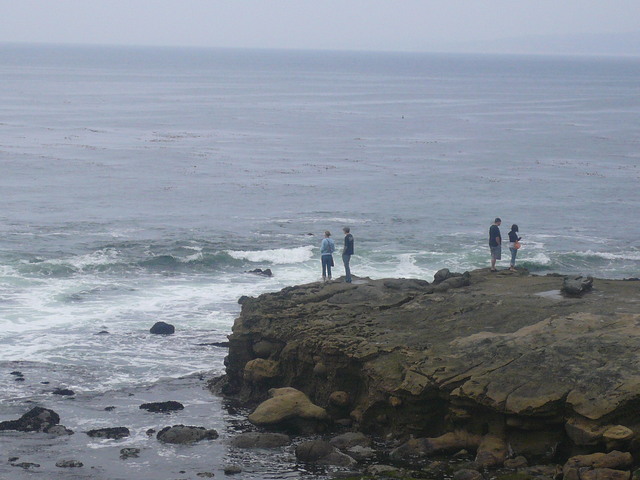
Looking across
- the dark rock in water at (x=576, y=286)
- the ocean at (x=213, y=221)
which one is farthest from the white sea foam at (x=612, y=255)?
the dark rock in water at (x=576, y=286)

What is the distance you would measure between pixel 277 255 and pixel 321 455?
24.6 meters

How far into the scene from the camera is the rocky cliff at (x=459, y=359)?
835 inches

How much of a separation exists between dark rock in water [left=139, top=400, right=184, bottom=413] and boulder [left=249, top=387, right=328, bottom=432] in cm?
249

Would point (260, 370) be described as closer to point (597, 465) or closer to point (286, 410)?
point (286, 410)

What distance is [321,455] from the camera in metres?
22.3

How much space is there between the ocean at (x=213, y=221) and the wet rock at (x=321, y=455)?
0.39m

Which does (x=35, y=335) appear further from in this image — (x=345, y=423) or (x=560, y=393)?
(x=560, y=393)

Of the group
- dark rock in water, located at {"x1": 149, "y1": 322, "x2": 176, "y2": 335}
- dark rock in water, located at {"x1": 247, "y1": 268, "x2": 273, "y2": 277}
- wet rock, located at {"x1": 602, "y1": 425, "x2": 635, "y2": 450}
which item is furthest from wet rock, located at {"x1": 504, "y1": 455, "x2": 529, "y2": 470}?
dark rock in water, located at {"x1": 247, "y1": 268, "x2": 273, "y2": 277}

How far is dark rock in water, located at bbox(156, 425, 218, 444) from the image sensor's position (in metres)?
23.9

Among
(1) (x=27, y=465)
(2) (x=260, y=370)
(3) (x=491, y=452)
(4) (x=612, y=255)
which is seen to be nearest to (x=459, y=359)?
(3) (x=491, y=452)

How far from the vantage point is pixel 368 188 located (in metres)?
64.6

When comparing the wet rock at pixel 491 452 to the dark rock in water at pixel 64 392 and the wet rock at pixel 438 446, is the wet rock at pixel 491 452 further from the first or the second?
the dark rock in water at pixel 64 392

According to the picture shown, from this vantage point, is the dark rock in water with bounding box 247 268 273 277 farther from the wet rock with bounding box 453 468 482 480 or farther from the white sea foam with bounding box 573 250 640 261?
the wet rock with bounding box 453 468 482 480

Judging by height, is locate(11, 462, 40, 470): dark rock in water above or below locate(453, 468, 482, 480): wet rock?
below
